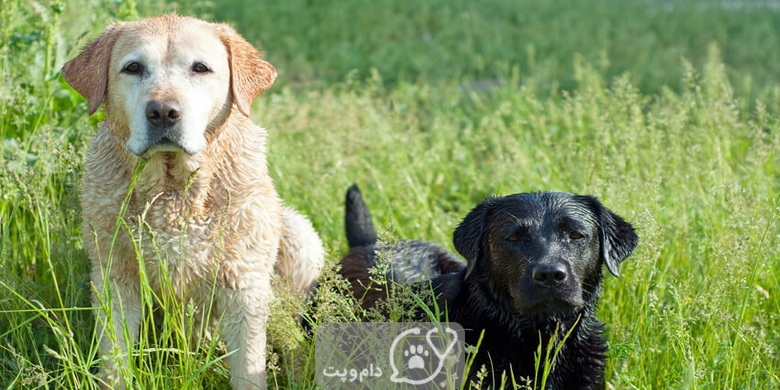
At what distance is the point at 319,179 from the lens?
5.18 meters

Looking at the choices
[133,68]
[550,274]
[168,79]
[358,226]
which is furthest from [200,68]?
[550,274]

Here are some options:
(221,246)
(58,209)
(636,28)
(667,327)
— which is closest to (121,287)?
(221,246)

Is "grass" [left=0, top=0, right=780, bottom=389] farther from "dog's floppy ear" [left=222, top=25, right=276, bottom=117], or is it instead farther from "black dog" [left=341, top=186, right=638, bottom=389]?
"dog's floppy ear" [left=222, top=25, right=276, bottom=117]

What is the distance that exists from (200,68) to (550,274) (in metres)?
1.76

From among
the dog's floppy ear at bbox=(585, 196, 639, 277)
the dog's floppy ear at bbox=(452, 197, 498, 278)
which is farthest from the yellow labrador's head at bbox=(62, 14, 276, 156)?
the dog's floppy ear at bbox=(585, 196, 639, 277)

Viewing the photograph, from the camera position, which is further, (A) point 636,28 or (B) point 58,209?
(A) point 636,28

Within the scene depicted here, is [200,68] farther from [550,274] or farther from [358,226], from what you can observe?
[550,274]

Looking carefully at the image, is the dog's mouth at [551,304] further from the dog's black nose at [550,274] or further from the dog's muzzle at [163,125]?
the dog's muzzle at [163,125]

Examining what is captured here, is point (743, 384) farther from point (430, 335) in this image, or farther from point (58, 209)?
point (58, 209)

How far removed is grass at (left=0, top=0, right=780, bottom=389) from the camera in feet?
10.6

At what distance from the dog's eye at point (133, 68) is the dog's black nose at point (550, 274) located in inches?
75.0

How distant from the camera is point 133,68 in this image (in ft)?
10.1

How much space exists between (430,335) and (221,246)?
991mm

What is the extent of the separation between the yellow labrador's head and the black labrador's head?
1.27m
